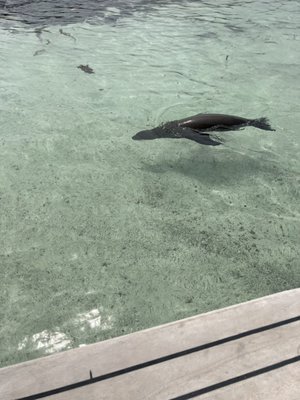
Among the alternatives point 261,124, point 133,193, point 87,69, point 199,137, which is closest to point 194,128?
point 199,137

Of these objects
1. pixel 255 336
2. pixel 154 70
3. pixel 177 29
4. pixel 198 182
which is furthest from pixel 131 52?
pixel 255 336

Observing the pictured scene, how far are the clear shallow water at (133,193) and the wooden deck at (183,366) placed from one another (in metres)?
0.94

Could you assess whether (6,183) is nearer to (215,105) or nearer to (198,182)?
(198,182)

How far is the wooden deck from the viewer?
204cm

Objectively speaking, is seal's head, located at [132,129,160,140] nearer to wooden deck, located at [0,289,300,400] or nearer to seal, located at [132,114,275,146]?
seal, located at [132,114,275,146]

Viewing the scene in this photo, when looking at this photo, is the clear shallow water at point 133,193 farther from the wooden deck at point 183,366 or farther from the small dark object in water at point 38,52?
the wooden deck at point 183,366

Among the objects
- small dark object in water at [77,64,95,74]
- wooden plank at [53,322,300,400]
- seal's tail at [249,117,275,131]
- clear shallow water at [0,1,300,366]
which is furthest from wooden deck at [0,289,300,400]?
small dark object in water at [77,64,95,74]

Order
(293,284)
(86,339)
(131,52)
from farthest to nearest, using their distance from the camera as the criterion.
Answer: (131,52), (293,284), (86,339)

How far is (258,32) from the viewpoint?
433 inches

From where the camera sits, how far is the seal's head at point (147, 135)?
5895 millimetres

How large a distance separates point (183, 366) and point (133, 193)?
2.83 m

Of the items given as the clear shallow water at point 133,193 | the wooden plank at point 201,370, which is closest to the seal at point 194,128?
the clear shallow water at point 133,193

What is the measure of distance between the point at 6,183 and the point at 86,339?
8.19 feet

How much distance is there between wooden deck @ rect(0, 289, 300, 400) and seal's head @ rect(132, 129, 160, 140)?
3815mm
